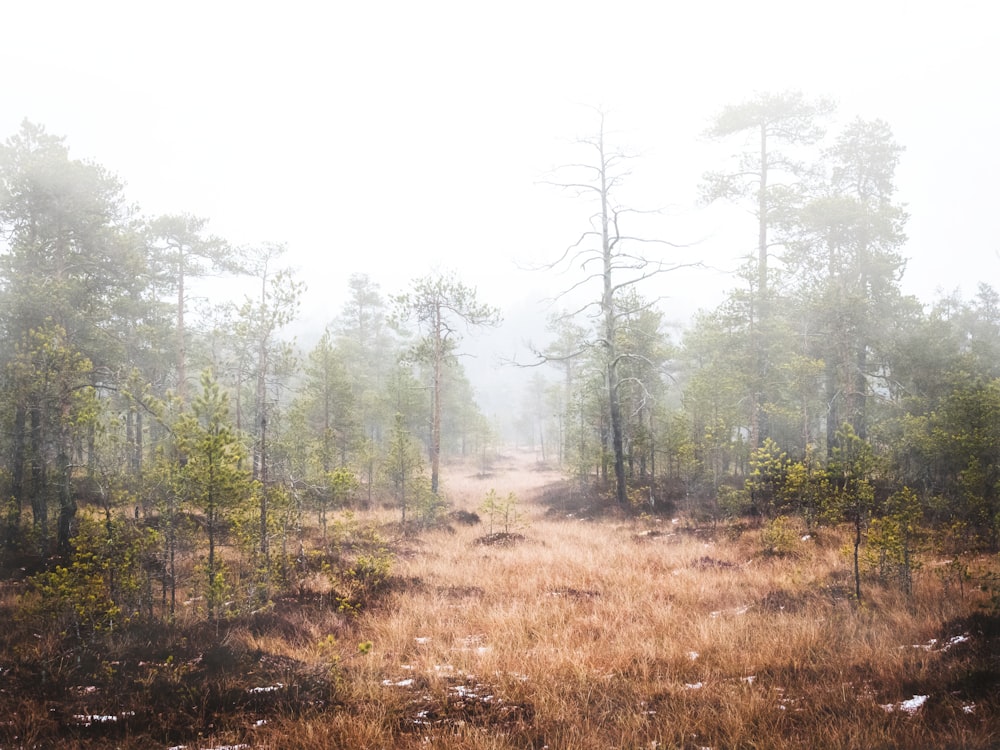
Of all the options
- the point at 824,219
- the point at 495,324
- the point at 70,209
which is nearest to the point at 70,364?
the point at 70,209

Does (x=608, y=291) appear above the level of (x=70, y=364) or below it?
above

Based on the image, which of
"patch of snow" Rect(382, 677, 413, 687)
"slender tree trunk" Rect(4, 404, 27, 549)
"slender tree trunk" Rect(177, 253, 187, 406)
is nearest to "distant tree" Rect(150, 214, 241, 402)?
"slender tree trunk" Rect(177, 253, 187, 406)

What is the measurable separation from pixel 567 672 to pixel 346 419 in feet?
60.4

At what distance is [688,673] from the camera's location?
478cm

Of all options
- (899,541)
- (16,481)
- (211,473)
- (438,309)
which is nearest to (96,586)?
(211,473)

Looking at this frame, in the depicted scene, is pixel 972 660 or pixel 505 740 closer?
pixel 505 740

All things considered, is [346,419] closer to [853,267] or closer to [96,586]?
[96,586]

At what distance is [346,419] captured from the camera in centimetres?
2138

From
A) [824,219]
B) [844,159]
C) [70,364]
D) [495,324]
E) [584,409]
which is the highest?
[844,159]

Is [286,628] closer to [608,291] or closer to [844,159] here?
[608,291]

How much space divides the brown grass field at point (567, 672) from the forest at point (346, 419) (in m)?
0.31

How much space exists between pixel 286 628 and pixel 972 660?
7.75m

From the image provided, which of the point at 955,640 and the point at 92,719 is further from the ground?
the point at 955,640

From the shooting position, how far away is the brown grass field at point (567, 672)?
362cm
